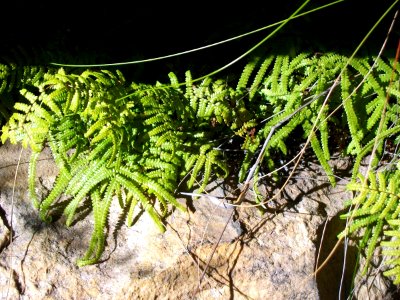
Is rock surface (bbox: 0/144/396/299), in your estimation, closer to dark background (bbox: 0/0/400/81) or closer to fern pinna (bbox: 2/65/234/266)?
fern pinna (bbox: 2/65/234/266)

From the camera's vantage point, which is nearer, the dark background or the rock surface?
the rock surface

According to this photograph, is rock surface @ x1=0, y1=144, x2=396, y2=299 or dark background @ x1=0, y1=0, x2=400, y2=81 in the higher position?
dark background @ x1=0, y1=0, x2=400, y2=81

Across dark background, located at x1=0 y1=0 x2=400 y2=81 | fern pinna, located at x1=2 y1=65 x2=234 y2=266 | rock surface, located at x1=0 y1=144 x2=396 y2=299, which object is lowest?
rock surface, located at x1=0 y1=144 x2=396 y2=299

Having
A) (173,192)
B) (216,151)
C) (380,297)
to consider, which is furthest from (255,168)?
(380,297)

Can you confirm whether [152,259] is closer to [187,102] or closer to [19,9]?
[187,102]

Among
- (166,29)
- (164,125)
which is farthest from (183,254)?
(166,29)

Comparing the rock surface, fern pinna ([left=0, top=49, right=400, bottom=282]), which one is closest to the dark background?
fern pinna ([left=0, top=49, right=400, bottom=282])

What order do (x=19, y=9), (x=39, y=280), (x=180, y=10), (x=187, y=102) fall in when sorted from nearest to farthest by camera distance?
(x=39, y=280) < (x=187, y=102) < (x=19, y=9) < (x=180, y=10)
